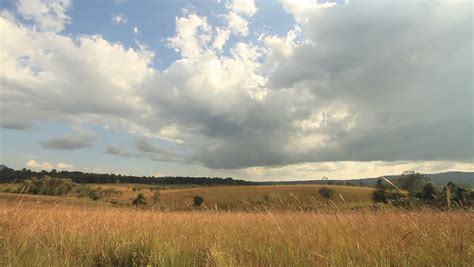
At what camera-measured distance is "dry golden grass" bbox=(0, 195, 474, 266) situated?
505cm

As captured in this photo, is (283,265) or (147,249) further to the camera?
(147,249)

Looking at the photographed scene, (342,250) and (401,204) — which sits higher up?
(401,204)

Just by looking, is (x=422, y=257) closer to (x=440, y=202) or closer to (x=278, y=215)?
(x=278, y=215)

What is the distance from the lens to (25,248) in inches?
246

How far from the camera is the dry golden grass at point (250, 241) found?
5.05 metres

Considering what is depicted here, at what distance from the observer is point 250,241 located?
22.7 ft

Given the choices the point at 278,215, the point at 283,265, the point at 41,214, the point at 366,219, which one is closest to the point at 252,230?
the point at 278,215

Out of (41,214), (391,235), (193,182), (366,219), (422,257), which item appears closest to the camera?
(422,257)

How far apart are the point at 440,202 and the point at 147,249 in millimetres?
6594

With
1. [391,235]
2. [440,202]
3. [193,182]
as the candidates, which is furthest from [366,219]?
[193,182]

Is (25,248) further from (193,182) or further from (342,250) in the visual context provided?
(193,182)

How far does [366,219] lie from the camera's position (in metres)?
7.12

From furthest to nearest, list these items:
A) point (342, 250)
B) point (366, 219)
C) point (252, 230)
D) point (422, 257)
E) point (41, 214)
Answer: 1. point (41, 214)
2. point (252, 230)
3. point (366, 219)
4. point (342, 250)
5. point (422, 257)

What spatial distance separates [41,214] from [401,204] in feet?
29.3
